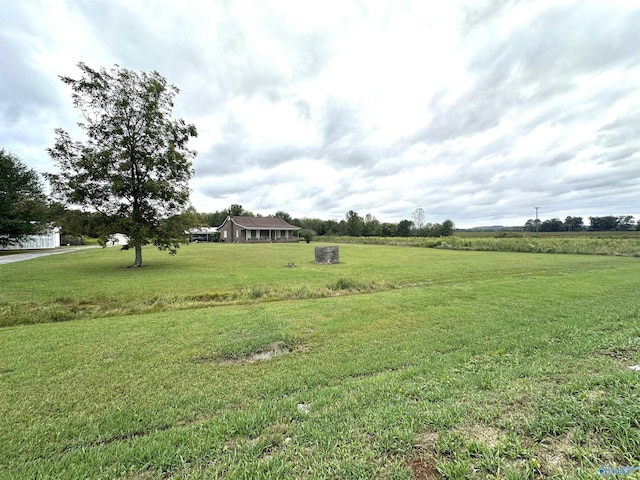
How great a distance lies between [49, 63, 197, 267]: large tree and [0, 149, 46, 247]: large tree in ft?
42.7

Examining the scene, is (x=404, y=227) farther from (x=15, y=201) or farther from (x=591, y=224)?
(x=15, y=201)

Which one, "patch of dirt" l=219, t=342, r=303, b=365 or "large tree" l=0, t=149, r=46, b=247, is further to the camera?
"large tree" l=0, t=149, r=46, b=247

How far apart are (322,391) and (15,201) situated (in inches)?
1441

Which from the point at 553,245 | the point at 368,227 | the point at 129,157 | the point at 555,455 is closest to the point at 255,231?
the point at 368,227

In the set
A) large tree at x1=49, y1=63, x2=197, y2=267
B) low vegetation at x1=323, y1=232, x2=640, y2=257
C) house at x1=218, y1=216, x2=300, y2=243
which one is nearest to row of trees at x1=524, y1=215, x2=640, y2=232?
low vegetation at x1=323, y1=232, x2=640, y2=257

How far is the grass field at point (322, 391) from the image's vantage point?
7.07ft

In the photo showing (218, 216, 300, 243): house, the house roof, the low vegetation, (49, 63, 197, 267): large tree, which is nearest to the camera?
(49, 63, 197, 267): large tree

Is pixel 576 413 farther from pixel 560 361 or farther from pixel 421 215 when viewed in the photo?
pixel 421 215

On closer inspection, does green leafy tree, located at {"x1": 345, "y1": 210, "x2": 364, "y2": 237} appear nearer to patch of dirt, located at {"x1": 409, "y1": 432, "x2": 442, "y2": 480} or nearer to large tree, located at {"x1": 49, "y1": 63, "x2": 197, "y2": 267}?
large tree, located at {"x1": 49, "y1": 63, "x2": 197, "y2": 267}

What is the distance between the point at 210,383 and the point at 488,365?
12.2 ft

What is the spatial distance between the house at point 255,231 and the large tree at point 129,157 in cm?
3296

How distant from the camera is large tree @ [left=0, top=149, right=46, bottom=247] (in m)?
25.5

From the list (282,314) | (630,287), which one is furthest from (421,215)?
(282,314)

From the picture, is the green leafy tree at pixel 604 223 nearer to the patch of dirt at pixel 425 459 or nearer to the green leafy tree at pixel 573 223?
the green leafy tree at pixel 573 223
